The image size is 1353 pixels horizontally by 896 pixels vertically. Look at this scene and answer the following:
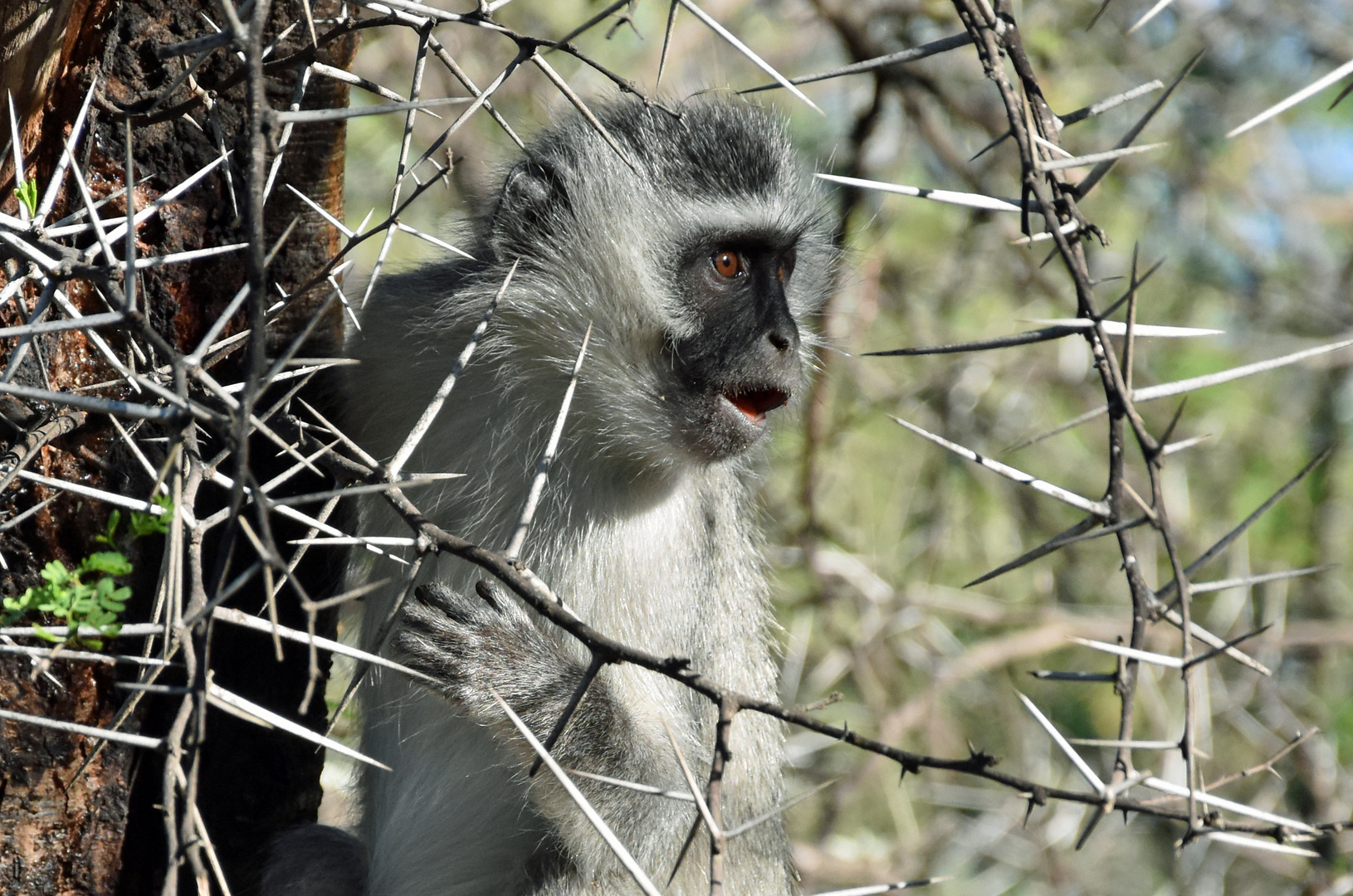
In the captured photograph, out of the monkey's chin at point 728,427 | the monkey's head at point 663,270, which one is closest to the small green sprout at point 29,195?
the monkey's head at point 663,270

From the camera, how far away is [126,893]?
2.54 m

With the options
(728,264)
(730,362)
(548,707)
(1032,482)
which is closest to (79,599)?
(548,707)

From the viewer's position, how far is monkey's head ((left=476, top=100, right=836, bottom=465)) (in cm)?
305

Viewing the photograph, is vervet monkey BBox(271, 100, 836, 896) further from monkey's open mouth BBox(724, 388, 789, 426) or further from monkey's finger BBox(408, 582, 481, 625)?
monkey's finger BBox(408, 582, 481, 625)

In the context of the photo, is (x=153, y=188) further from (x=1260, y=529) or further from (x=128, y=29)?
(x=1260, y=529)

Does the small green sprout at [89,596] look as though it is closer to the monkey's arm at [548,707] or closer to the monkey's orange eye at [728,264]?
the monkey's arm at [548,707]

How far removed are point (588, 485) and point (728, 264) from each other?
0.76 metres

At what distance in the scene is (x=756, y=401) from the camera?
3088 mm

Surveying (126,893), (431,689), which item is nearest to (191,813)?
(431,689)

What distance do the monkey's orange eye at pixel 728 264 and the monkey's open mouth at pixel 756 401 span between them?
42 centimetres

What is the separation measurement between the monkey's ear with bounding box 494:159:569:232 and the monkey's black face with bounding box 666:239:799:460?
1.45ft

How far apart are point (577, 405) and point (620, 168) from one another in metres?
0.80

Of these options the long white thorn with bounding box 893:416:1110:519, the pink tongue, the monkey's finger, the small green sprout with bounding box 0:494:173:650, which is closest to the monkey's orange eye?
the pink tongue

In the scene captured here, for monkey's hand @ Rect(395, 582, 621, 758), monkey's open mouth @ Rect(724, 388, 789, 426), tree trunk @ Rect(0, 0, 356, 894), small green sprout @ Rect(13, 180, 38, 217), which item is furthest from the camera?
monkey's open mouth @ Rect(724, 388, 789, 426)
